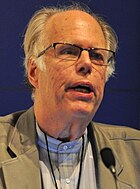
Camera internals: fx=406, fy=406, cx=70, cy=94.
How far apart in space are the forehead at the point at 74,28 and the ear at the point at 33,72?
11 cm

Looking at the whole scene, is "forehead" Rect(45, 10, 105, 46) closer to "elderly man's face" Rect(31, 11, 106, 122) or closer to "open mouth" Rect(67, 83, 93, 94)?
"elderly man's face" Rect(31, 11, 106, 122)

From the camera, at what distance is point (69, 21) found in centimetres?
133

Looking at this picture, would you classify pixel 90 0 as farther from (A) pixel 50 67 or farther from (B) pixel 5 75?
(A) pixel 50 67

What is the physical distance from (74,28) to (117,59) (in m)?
0.83

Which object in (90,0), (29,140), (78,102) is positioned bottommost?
(29,140)

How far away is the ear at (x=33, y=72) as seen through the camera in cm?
139

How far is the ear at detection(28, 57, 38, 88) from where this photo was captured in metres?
1.39

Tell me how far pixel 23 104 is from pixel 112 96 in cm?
47

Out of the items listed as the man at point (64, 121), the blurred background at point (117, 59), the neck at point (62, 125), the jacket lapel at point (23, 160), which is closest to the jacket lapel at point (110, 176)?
the man at point (64, 121)

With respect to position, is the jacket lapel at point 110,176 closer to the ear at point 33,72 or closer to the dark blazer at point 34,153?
the dark blazer at point 34,153

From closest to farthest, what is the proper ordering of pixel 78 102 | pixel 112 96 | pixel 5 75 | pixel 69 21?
pixel 78 102
pixel 69 21
pixel 5 75
pixel 112 96

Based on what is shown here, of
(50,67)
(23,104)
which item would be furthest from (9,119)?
(23,104)

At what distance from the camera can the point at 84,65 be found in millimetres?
1243

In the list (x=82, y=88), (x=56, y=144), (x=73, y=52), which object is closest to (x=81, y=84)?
(x=82, y=88)
